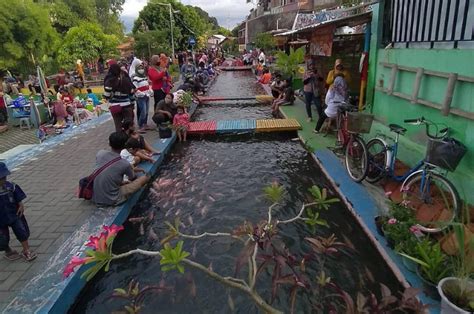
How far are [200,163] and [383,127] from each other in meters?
4.12

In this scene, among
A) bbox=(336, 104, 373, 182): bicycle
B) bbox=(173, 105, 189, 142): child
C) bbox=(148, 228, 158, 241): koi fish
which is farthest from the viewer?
bbox=(173, 105, 189, 142): child

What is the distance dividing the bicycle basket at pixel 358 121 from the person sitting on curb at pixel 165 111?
17.6 ft

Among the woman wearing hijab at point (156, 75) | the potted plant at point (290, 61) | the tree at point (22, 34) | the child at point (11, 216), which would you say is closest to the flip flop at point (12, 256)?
the child at point (11, 216)

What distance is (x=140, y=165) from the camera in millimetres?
7277

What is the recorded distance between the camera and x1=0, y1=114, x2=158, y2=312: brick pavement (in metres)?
3.96

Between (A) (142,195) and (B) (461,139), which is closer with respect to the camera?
(B) (461,139)

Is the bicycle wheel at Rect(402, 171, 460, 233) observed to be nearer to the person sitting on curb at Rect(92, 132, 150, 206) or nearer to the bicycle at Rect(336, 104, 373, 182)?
the bicycle at Rect(336, 104, 373, 182)

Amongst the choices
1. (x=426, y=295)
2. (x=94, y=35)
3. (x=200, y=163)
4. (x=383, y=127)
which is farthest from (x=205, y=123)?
(x=94, y=35)

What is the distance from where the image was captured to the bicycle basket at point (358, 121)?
6031 mm

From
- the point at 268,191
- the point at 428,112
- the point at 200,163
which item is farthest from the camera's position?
the point at 200,163

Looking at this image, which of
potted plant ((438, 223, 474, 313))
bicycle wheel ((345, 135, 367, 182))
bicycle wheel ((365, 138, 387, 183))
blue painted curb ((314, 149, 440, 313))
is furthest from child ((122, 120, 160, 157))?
potted plant ((438, 223, 474, 313))

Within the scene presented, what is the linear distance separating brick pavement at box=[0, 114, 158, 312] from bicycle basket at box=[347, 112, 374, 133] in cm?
466

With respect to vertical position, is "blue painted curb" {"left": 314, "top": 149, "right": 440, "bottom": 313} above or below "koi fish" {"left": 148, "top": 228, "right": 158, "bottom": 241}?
above

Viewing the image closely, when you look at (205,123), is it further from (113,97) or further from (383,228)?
(383,228)
